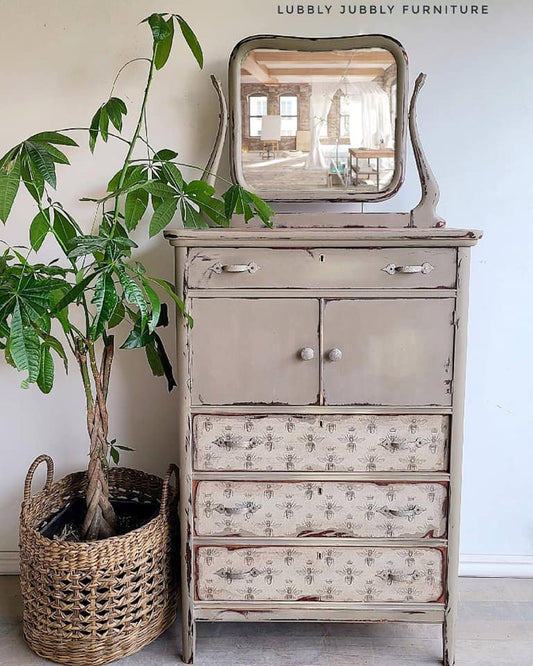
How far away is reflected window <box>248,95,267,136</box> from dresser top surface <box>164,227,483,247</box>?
0.46 meters

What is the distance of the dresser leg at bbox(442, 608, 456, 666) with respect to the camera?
1942 mm

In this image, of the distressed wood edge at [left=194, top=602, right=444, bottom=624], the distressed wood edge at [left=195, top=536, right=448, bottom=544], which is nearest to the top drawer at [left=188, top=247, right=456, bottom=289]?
the distressed wood edge at [left=195, top=536, right=448, bottom=544]

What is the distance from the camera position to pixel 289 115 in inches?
83.4

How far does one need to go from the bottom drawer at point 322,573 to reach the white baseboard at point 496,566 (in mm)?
551

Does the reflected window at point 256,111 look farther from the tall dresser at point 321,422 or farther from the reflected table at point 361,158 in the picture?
the tall dresser at point 321,422

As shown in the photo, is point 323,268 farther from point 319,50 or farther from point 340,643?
point 340,643

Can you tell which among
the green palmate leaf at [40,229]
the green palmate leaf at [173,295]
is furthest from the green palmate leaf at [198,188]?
the green palmate leaf at [40,229]

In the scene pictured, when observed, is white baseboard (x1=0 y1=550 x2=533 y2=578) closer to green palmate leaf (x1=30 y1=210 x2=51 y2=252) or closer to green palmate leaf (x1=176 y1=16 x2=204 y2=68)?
green palmate leaf (x1=30 y1=210 x2=51 y2=252)

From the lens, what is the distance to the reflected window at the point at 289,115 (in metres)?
2.11

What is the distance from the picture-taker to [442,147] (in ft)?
7.30

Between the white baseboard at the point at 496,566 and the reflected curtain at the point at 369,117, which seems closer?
the reflected curtain at the point at 369,117

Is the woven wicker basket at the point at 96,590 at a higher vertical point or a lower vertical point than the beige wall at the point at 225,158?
lower

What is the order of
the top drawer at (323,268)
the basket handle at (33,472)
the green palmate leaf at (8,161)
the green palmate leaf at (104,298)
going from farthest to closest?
1. the basket handle at (33,472)
2. the top drawer at (323,268)
3. the green palmate leaf at (8,161)
4. the green palmate leaf at (104,298)

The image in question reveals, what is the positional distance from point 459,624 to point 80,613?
114cm
